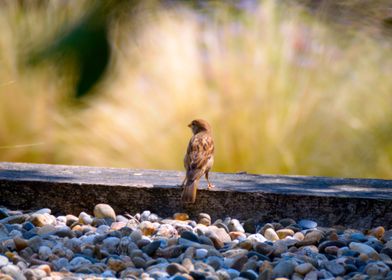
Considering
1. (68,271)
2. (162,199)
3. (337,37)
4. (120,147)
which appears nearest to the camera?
(68,271)

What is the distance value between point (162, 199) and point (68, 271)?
99 cm

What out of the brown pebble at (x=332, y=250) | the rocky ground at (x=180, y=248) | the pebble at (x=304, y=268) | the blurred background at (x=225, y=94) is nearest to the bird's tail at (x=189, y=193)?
the rocky ground at (x=180, y=248)

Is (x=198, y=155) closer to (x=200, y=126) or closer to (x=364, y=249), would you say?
(x=200, y=126)

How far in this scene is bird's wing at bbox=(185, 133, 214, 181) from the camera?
4.53 m

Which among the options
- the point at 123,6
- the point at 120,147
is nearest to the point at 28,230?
the point at 123,6

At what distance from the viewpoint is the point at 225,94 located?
257 inches

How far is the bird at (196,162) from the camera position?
440cm

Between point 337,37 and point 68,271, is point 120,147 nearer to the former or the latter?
point 337,37

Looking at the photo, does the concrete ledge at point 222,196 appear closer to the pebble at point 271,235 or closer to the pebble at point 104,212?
the pebble at point 104,212

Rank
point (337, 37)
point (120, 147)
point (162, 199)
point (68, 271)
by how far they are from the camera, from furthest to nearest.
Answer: point (337, 37)
point (120, 147)
point (162, 199)
point (68, 271)

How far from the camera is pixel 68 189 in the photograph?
15.0ft

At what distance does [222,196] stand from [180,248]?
2.25 feet

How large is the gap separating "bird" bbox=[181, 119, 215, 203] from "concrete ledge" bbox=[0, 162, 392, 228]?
0.07 m

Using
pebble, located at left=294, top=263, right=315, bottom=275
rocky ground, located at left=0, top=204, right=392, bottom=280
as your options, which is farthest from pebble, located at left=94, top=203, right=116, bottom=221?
pebble, located at left=294, top=263, right=315, bottom=275
